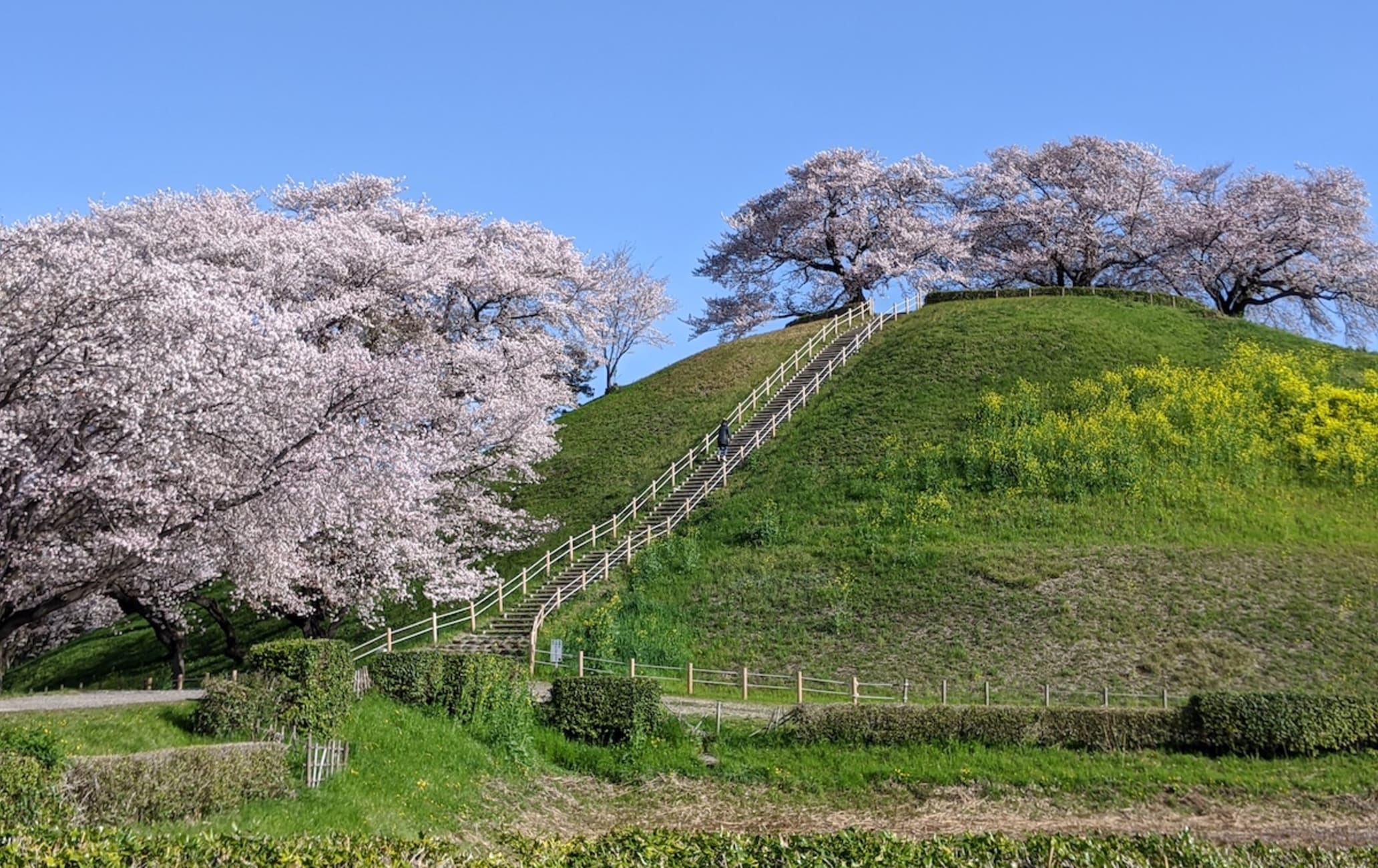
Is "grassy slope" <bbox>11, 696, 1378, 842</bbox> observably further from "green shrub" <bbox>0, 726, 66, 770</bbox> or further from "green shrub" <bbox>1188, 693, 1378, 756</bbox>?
"green shrub" <bbox>0, 726, 66, 770</bbox>

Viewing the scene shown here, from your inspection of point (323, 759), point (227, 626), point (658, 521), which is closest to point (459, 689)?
point (323, 759)

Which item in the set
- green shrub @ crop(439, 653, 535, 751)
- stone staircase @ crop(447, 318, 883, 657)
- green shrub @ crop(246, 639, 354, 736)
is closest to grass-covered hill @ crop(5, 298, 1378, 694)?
stone staircase @ crop(447, 318, 883, 657)

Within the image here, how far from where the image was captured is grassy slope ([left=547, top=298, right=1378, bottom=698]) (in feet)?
103

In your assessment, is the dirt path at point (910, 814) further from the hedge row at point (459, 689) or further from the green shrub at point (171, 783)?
the green shrub at point (171, 783)

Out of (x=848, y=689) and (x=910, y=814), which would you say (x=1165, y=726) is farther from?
(x=848, y=689)

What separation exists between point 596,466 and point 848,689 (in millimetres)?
23151

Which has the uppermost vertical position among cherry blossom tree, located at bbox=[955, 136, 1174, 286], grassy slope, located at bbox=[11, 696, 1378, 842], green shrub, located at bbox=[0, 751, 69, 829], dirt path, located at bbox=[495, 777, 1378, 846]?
cherry blossom tree, located at bbox=[955, 136, 1174, 286]

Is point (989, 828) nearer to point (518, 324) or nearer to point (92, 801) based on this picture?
point (92, 801)

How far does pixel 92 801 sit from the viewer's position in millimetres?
14023

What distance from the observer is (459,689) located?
926 inches

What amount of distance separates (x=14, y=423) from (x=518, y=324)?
29.7 metres

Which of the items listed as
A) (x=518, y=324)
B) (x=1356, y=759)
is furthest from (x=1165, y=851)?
(x=518, y=324)

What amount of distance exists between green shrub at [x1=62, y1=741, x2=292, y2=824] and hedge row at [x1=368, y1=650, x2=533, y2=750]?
20.7 feet

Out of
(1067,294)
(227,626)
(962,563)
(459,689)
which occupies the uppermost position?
(1067,294)
